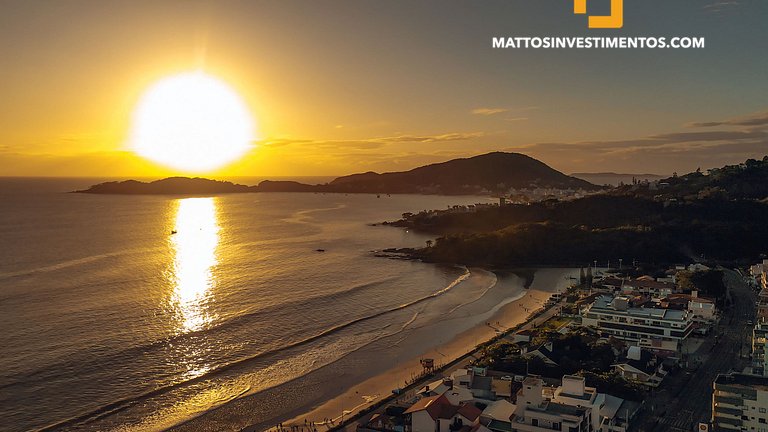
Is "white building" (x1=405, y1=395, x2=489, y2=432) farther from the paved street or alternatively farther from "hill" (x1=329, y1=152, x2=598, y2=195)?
"hill" (x1=329, y1=152, x2=598, y2=195)

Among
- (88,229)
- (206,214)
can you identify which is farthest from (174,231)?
(206,214)

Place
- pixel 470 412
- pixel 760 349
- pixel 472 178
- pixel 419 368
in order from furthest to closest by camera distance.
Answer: pixel 472 178 → pixel 419 368 → pixel 760 349 → pixel 470 412

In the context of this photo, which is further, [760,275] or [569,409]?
[760,275]

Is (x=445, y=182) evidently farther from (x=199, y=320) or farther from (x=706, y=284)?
(x=199, y=320)

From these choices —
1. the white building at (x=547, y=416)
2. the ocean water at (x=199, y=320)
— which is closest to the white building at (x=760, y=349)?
the white building at (x=547, y=416)

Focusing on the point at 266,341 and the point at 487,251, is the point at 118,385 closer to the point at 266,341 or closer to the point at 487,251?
the point at 266,341

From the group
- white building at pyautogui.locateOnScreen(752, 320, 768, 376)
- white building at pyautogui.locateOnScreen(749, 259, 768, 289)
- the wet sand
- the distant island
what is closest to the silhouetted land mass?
white building at pyautogui.locateOnScreen(749, 259, 768, 289)

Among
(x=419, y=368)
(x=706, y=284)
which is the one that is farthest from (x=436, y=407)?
(x=706, y=284)
